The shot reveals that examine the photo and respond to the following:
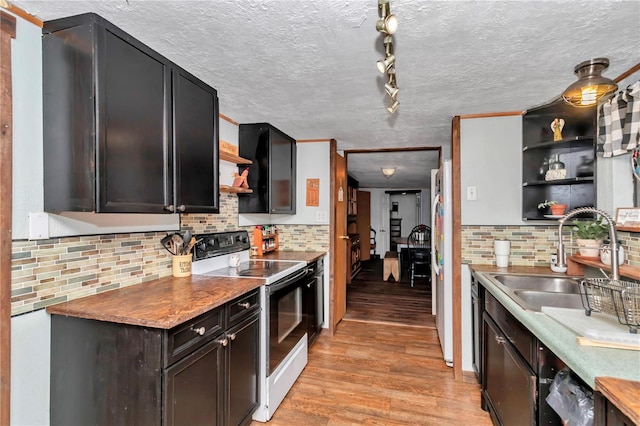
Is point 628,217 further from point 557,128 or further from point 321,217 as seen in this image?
point 321,217

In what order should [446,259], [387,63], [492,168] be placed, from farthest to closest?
1. [446,259]
2. [492,168]
3. [387,63]

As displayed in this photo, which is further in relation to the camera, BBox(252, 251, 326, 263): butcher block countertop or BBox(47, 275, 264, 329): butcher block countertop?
BBox(252, 251, 326, 263): butcher block countertop

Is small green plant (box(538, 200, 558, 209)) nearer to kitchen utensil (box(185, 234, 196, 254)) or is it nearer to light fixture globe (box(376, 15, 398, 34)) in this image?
light fixture globe (box(376, 15, 398, 34))

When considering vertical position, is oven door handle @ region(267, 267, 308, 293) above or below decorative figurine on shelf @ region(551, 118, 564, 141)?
below

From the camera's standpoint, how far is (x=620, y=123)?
1.73 metres

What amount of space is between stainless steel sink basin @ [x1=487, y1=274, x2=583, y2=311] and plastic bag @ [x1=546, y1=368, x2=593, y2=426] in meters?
0.46

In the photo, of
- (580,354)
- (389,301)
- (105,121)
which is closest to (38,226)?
(105,121)

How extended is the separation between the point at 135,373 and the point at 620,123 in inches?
110

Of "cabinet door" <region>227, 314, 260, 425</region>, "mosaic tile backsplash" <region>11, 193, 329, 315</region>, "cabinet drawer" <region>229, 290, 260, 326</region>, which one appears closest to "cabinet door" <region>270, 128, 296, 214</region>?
"mosaic tile backsplash" <region>11, 193, 329, 315</region>

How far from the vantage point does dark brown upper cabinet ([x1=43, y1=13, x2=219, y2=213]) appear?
1.15 m

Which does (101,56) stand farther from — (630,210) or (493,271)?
(630,210)

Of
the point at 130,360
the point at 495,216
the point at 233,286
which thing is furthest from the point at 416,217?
the point at 130,360

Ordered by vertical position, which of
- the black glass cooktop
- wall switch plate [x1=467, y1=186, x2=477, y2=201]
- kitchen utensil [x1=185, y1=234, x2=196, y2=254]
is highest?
wall switch plate [x1=467, y1=186, x2=477, y2=201]

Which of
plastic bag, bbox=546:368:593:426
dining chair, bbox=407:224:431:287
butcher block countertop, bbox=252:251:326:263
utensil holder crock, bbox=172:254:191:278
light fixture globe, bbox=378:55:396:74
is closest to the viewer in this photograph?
plastic bag, bbox=546:368:593:426
